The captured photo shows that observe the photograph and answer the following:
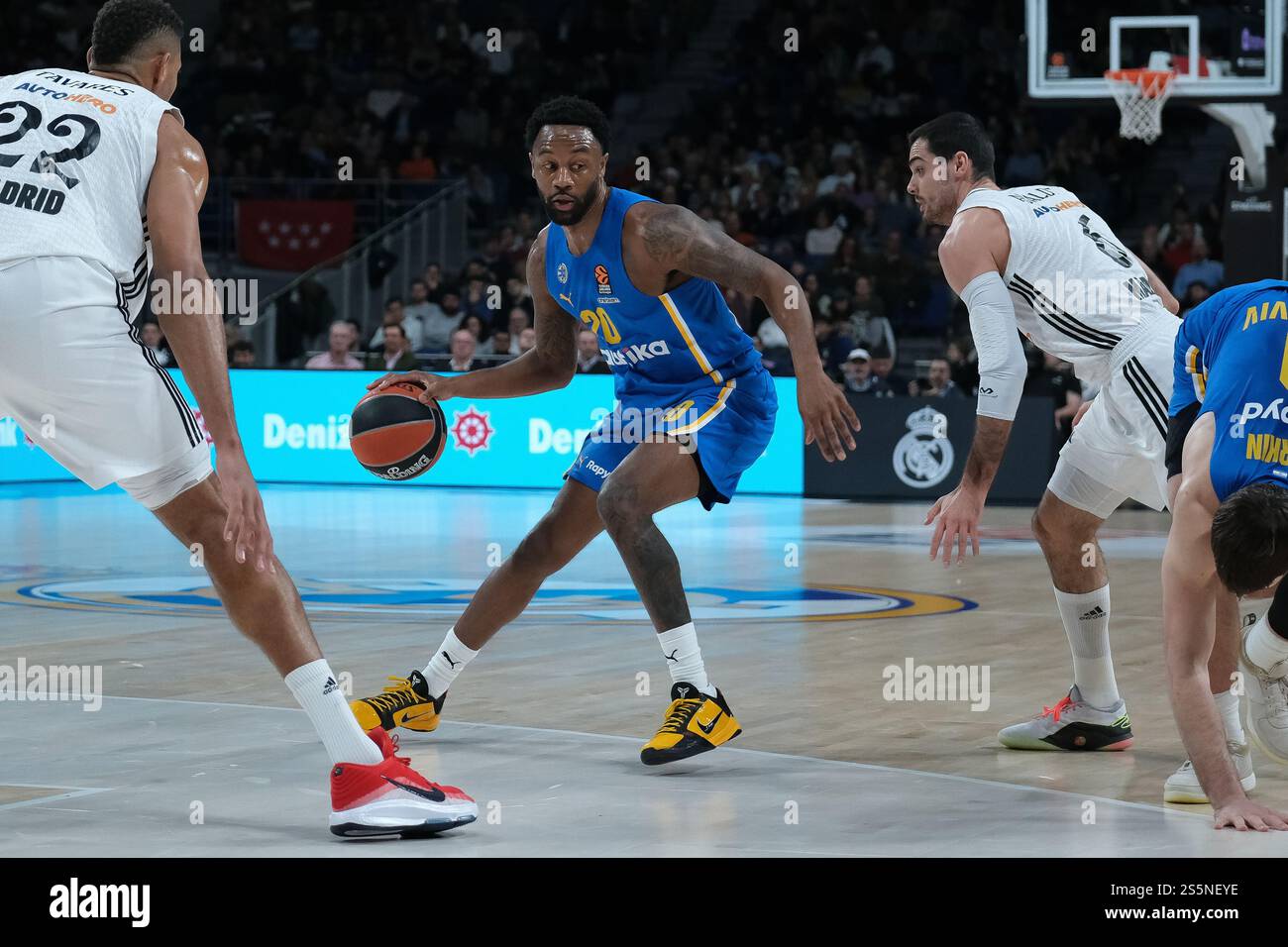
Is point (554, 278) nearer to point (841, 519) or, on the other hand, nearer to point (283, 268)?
point (841, 519)

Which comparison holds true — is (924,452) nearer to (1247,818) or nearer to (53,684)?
(53,684)

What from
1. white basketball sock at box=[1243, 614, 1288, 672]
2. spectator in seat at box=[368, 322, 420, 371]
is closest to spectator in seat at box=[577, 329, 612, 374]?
spectator in seat at box=[368, 322, 420, 371]

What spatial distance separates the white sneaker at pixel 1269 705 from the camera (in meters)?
5.50

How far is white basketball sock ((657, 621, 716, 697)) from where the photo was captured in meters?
5.92

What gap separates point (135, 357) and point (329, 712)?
100cm

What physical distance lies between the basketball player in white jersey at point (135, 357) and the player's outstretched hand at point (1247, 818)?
6.32 ft

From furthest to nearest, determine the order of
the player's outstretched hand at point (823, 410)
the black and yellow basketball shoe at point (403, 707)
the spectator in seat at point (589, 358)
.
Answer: the spectator in seat at point (589, 358) → the black and yellow basketball shoe at point (403, 707) → the player's outstretched hand at point (823, 410)

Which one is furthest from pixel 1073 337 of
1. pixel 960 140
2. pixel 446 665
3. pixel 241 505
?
pixel 241 505

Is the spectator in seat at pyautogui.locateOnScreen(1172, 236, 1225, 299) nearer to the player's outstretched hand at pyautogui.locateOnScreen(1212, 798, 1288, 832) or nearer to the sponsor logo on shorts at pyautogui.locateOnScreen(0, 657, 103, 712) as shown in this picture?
the sponsor logo on shorts at pyautogui.locateOnScreen(0, 657, 103, 712)

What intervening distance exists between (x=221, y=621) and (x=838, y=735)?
3.72 m

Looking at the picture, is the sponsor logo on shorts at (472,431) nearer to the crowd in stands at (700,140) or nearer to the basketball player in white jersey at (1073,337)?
the crowd in stands at (700,140)

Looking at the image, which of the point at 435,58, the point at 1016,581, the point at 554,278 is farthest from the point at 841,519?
the point at 435,58

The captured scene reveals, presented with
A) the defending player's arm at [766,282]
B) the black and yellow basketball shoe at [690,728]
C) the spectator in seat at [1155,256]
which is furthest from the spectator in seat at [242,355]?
the black and yellow basketball shoe at [690,728]

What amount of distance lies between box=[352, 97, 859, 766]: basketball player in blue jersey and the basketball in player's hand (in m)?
0.09
